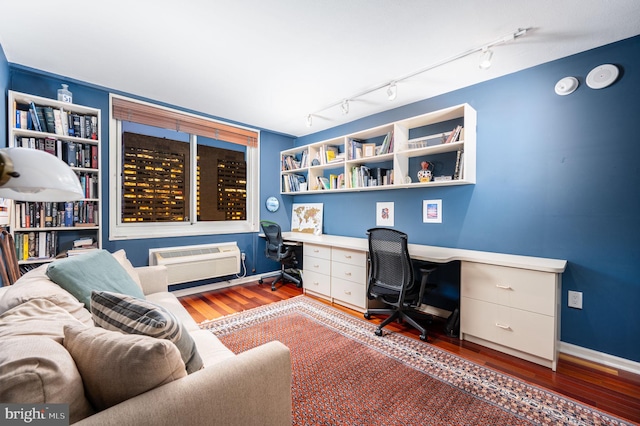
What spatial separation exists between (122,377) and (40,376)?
178 mm

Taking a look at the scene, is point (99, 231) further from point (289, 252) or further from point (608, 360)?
point (608, 360)

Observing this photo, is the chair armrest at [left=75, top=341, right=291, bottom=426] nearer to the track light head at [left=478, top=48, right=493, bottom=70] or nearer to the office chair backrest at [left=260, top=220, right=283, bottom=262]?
the track light head at [left=478, top=48, right=493, bottom=70]

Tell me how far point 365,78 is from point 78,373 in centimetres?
287

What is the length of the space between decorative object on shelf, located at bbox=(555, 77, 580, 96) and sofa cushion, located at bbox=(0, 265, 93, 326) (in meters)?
3.59

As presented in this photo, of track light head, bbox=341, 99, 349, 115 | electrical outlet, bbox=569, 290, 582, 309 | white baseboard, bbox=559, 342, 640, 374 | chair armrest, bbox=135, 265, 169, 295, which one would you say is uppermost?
track light head, bbox=341, 99, 349, 115

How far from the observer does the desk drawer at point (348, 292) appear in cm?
297

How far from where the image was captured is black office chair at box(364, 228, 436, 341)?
2.36 metres

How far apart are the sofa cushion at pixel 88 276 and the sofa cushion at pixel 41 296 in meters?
0.05

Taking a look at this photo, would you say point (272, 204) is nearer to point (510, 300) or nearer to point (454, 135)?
point (454, 135)

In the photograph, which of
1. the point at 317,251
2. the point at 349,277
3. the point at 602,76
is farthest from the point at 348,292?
the point at 602,76

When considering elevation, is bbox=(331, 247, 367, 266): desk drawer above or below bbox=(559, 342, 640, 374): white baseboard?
above

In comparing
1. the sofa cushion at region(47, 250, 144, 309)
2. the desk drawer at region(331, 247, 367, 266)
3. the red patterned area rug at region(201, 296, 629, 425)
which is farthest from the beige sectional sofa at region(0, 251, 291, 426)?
the desk drawer at region(331, 247, 367, 266)

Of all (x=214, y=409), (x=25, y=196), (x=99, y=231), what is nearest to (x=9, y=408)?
(x=214, y=409)

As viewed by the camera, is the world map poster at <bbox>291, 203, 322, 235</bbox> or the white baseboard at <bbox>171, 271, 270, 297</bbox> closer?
the white baseboard at <bbox>171, 271, 270, 297</bbox>
